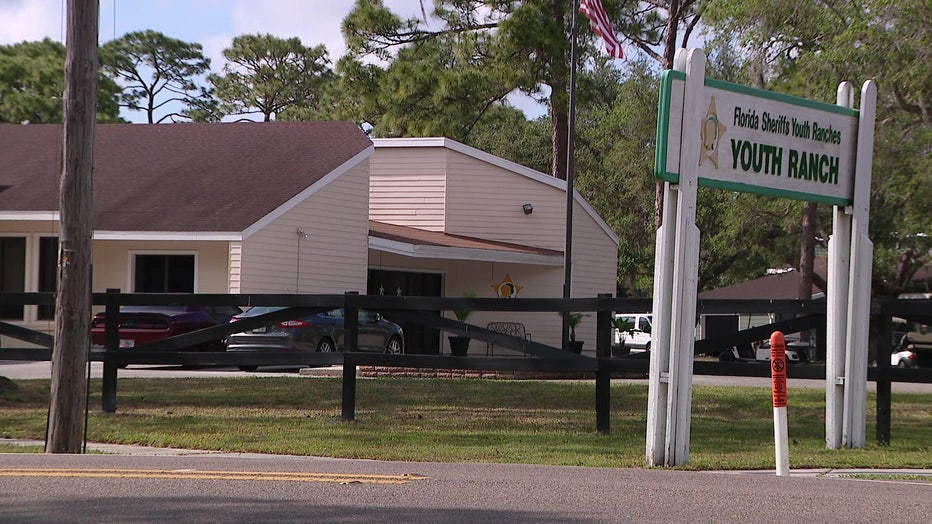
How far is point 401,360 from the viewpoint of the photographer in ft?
43.7

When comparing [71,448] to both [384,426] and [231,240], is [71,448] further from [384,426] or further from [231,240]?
[231,240]

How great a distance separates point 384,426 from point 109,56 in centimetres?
4602

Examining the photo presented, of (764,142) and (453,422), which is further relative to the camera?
(453,422)

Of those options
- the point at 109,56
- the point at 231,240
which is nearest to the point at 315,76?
the point at 109,56

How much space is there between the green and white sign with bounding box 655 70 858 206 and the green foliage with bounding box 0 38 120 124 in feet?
117

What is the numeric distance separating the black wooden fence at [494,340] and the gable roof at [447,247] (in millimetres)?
14532

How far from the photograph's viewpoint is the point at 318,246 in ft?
91.0

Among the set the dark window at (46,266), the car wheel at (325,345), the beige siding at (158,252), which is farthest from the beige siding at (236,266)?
the dark window at (46,266)

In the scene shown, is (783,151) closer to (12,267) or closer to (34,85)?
(12,267)

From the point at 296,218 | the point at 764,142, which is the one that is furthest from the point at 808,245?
the point at 764,142

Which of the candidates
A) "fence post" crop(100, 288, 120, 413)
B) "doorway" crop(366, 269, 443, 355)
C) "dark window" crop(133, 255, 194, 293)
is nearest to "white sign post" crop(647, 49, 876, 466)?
"fence post" crop(100, 288, 120, 413)

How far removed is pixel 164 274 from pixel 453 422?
1498cm

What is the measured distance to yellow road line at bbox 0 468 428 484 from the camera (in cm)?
854

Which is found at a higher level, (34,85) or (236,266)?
(34,85)
